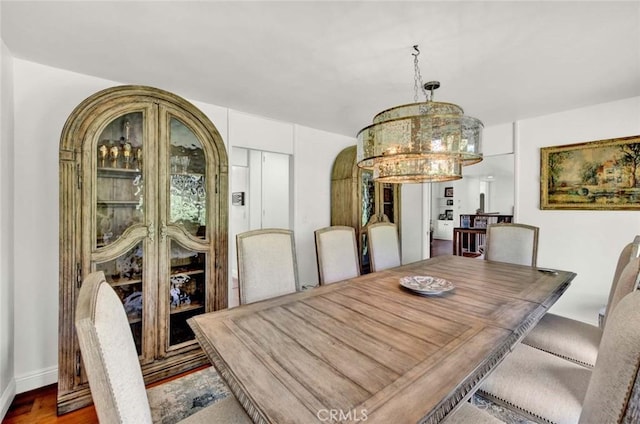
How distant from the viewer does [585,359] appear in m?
1.57

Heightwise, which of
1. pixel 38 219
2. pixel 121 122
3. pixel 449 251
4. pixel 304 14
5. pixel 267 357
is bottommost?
pixel 449 251

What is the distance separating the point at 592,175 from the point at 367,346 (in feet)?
11.0

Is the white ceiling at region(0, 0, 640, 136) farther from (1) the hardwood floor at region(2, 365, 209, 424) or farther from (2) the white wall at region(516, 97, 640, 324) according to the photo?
(1) the hardwood floor at region(2, 365, 209, 424)

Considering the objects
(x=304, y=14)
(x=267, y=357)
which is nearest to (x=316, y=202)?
(x=304, y=14)

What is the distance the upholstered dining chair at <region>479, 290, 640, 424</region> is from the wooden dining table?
25 cm

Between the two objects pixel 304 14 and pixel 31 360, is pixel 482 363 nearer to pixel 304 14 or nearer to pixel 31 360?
pixel 304 14

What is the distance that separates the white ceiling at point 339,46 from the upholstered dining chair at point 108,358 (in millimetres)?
1430

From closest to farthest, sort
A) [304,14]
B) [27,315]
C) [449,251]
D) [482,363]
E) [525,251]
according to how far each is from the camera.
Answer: [482,363] → [304,14] → [27,315] → [525,251] → [449,251]

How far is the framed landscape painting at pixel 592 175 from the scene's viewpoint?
106 inches

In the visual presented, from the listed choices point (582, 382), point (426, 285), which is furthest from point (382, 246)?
point (582, 382)

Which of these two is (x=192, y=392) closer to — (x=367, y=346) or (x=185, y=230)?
(x=185, y=230)

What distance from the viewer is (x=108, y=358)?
68cm

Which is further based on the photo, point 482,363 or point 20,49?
point 20,49

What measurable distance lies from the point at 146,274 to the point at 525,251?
126 inches
